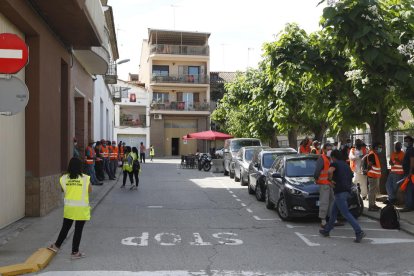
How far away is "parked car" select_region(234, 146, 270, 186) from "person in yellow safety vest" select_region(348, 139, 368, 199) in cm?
533

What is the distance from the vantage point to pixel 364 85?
12.8 metres

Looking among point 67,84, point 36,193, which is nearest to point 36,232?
point 36,193

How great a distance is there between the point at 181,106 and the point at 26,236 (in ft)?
163

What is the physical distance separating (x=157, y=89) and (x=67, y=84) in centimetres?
4369

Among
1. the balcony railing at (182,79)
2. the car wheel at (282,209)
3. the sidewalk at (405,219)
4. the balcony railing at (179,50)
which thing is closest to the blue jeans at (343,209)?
the sidewalk at (405,219)

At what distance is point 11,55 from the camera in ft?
23.0

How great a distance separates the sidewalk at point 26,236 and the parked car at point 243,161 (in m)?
9.76

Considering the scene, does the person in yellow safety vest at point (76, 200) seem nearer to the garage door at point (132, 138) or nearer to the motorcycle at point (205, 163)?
the motorcycle at point (205, 163)

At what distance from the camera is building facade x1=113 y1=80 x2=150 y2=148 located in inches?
2336

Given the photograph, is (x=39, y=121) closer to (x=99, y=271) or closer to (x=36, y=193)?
(x=36, y=193)

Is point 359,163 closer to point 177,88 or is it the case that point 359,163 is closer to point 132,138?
point 177,88

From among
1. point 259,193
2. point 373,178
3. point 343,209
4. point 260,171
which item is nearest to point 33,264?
point 343,209

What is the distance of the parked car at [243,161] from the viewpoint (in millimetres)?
21156

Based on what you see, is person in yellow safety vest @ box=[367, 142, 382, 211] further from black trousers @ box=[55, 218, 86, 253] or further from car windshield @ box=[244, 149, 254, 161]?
car windshield @ box=[244, 149, 254, 161]
